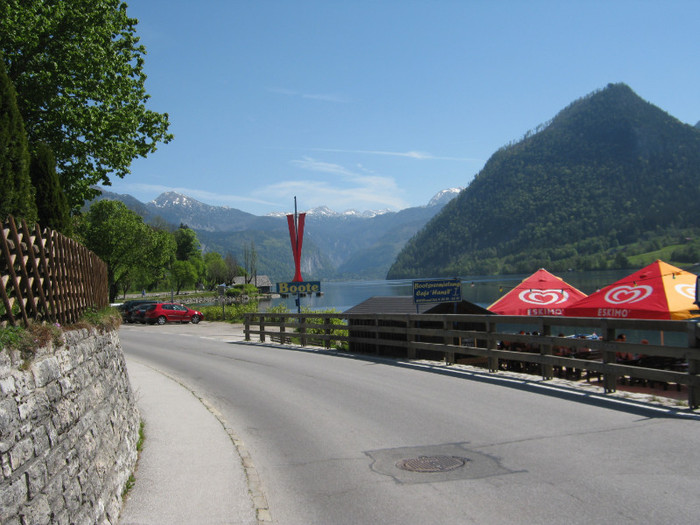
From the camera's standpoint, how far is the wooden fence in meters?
4.29

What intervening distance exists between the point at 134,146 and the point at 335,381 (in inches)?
466

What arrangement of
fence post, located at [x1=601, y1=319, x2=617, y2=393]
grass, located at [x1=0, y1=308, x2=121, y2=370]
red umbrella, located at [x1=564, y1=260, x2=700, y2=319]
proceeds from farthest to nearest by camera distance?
red umbrella, located at [x1=564, y1=260, x2=700, y2=319]
fence post, located at [x1=601, y1=319, x2=617, y2=393]
grass, located at [x1=0, y1=308, x2=121, y2=370]

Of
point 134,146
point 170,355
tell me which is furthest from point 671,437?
point 134,146

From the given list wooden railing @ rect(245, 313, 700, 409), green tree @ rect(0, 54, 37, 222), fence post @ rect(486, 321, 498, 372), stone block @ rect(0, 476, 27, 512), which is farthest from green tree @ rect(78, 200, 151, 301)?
stone block @ rect(0, 476, 27, 512)

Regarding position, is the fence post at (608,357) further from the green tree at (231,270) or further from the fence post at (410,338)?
the green tree at (231,270)

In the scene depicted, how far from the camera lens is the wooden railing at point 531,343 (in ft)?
26.5

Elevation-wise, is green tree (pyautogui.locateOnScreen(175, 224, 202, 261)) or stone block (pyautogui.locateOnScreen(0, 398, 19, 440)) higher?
green tree (pyautogui.locateOnScreen(175, 224, 202, 261))

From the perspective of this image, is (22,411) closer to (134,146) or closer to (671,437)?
(671,437)

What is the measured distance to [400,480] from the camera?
5773 millimetres

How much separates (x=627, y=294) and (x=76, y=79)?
15867 millimetres

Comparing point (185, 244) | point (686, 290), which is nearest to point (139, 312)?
point (686, 290)

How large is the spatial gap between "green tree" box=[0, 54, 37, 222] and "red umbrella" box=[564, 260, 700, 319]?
1080 centimetres

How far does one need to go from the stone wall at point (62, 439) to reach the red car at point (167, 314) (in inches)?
1404

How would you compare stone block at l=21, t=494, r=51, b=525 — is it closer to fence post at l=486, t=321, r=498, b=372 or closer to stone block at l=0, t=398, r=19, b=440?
stone block at l=0, t=398, r=19, b=440
